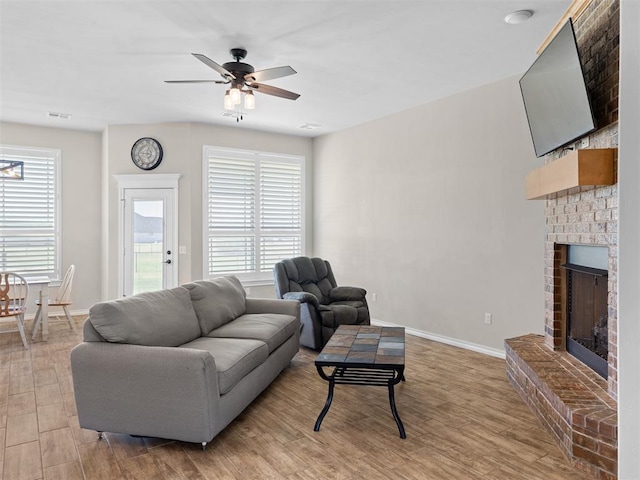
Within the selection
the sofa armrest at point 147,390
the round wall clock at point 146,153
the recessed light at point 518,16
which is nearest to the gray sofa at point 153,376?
the sofa armrest at point 147,390

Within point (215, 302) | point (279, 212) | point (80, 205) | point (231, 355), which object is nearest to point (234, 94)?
point (215, 302)

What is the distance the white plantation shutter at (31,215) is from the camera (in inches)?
239

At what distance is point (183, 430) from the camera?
2.49 meters

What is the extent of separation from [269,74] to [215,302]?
192 centimetres

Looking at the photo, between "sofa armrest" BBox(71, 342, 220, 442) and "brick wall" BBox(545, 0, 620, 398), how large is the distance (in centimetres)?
230

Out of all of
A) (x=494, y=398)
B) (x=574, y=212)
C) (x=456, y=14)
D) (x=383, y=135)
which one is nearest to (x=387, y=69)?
(x=456, y=14)

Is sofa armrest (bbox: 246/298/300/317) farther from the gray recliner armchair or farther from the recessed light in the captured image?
the recessed light

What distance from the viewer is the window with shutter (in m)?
6.36

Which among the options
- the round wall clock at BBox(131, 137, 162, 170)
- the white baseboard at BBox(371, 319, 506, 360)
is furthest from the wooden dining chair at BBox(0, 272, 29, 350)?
the white baseboard at BBox(371, 319, 506, 360)

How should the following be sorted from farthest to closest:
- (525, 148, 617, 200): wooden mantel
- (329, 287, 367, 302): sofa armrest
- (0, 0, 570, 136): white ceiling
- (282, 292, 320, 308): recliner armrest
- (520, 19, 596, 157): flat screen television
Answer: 1. (329, 287, 367, 302): sofa armrest
2. (282, 292, 320, 308): recliner armrest
3. (0, 0, 570, 136): white ceiling
4. (520, 19, 596, 157): flat screen television
5. (525, 148, 617, 200): wooden mantel

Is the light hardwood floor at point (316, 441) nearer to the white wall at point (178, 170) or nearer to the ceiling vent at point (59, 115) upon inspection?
the white wall at point (178, 170)

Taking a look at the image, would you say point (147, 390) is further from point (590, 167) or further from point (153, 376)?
point (590, 167)

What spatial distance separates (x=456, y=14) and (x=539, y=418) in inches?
111

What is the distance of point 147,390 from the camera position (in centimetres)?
252
